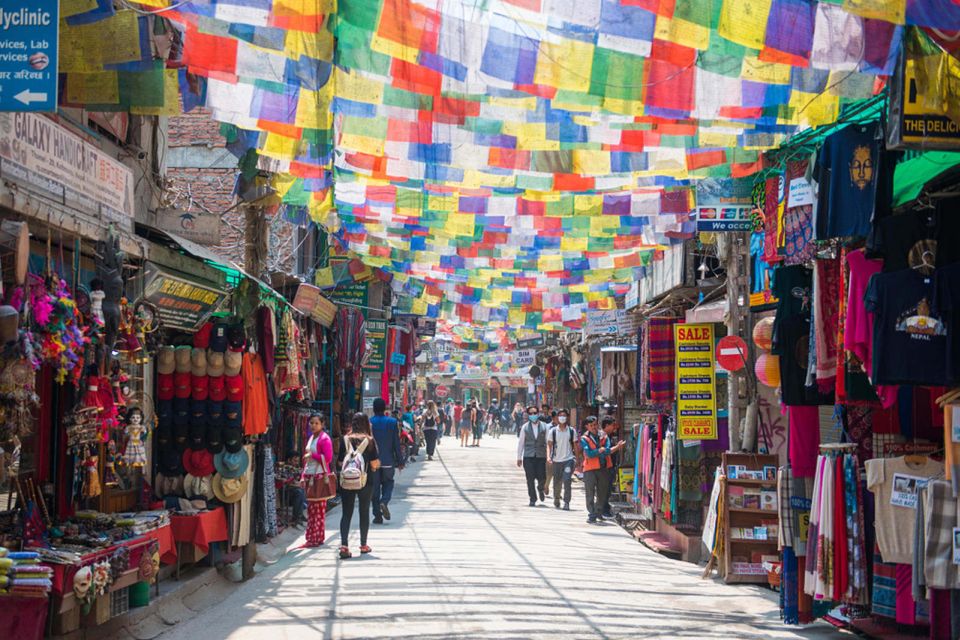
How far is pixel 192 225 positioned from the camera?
12.3 metres

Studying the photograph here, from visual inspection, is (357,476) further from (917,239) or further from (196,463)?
(917,239)

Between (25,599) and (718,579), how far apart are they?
28.7ft

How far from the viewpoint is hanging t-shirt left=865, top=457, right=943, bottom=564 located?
317 inches

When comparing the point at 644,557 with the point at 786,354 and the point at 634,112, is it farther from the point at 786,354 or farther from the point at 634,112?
the point at 634,112

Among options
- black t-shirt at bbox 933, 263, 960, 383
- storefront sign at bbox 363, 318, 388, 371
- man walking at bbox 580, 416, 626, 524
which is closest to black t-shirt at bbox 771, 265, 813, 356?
black t-shirt at bbox 933, 263, 960, 383

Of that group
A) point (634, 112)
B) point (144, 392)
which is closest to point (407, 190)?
point (144, 392)

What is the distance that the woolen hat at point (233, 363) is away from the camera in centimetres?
1197

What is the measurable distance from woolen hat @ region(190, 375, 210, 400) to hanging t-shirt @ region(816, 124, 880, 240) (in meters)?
6.98

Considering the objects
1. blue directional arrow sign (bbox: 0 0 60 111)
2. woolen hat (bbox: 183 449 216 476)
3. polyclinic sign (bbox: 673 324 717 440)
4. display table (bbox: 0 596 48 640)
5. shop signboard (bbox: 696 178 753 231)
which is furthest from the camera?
polyclinic sign (bbox: 673 324 717 440)

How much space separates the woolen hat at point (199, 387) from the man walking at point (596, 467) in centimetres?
998

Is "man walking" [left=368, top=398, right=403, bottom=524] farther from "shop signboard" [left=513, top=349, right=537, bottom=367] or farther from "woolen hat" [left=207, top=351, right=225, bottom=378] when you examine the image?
"shop signboard" [left=513, top=349, right=537, bottom=367]

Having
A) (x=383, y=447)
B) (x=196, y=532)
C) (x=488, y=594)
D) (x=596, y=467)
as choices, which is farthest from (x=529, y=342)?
(x=196, y=532)

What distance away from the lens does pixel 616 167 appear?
11.5 m

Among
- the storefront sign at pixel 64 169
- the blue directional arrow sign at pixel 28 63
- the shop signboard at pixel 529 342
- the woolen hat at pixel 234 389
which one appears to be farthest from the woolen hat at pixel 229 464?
the shop signboard at pixel 529 342
